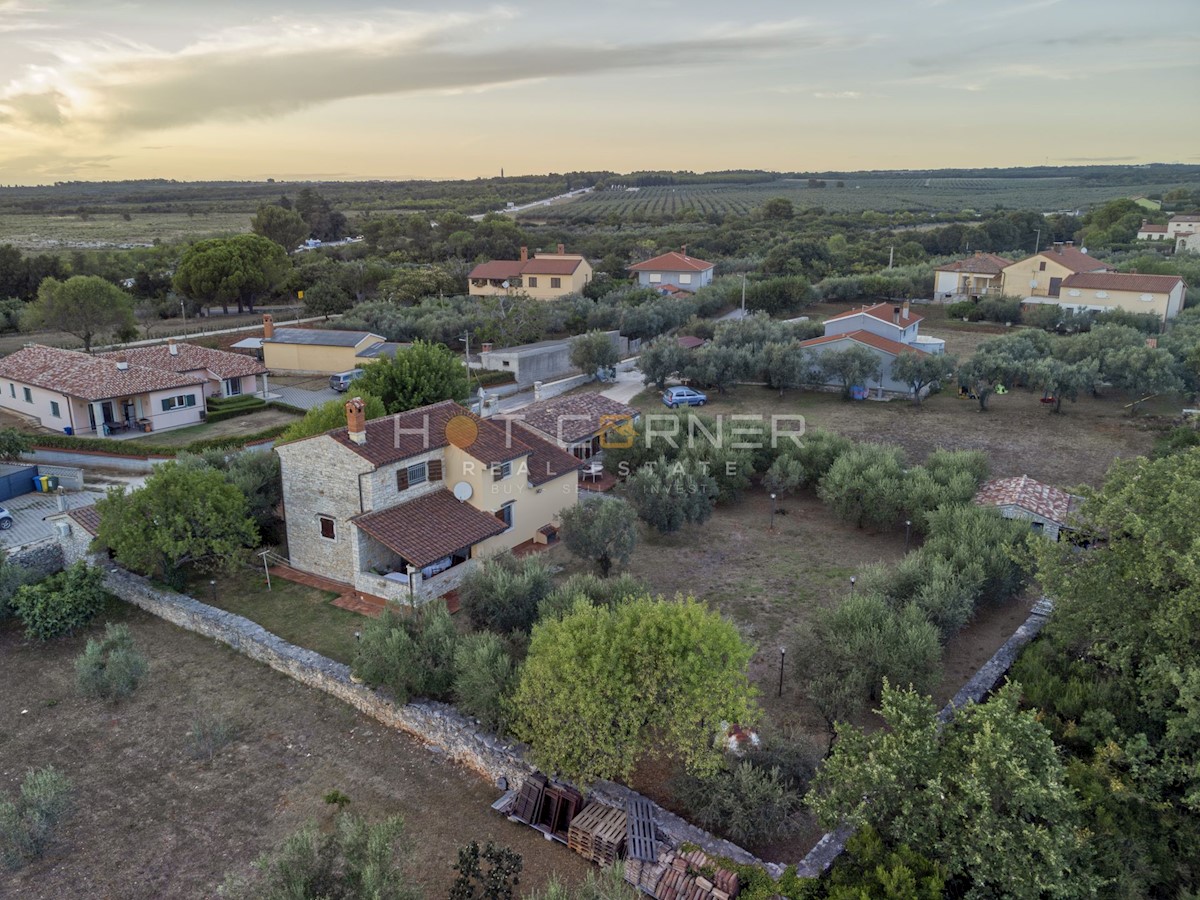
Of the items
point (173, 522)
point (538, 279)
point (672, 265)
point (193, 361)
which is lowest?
point (173, 522)

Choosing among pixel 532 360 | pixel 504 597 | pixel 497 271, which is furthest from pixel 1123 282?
pixel 504 597

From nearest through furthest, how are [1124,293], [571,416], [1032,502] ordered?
[1032,502], [571,416], [1124,293]

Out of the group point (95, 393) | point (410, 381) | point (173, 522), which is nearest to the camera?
point (173, 522)

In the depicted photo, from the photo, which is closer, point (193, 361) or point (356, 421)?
point (356, 421)

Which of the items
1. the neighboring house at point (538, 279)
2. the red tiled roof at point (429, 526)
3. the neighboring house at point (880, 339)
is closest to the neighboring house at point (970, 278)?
the neighboring house at point (880, 339)

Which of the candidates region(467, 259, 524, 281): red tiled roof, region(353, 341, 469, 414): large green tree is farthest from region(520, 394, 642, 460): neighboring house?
region(467, 259, 524, 281): red tiled roof

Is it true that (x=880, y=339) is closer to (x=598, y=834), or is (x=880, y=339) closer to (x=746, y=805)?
(x=746, y=805)
